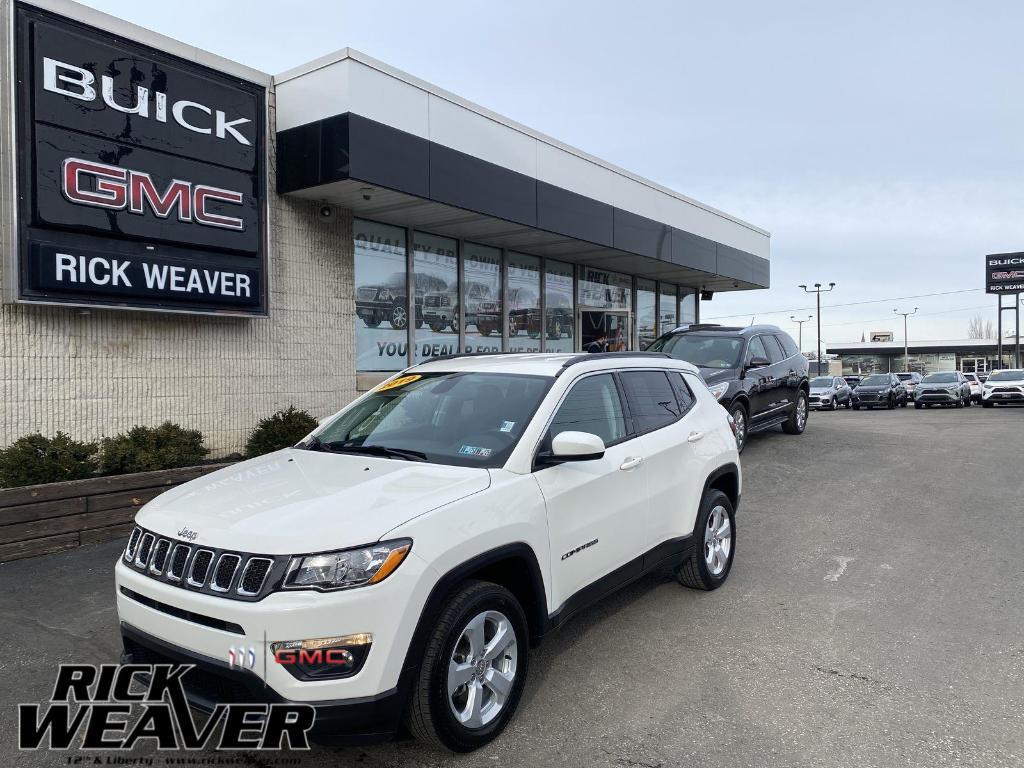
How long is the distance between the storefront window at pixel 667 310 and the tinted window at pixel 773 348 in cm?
758

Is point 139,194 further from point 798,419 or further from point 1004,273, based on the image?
point 1004,273

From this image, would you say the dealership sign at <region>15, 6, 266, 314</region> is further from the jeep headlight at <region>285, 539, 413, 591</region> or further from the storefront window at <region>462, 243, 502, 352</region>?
the jeep headlight at <region>285, 539, 413, 591</region>

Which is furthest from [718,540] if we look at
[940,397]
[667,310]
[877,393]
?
[877,393]

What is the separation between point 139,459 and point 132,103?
395cm

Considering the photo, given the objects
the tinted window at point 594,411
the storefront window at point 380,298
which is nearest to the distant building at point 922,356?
the storefront window at point 380,298

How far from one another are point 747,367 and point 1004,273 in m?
42.7

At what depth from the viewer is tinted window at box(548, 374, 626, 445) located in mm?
4047

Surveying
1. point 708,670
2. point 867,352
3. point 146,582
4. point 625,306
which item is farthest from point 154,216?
point 867,352

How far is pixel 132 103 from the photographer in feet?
26.0

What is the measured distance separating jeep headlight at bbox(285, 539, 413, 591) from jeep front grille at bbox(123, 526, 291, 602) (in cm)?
6

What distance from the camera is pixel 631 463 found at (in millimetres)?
4309

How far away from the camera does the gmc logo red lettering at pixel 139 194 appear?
7.47 m

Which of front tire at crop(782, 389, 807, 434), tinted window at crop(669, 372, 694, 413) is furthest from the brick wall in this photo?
front tire at crop(782, 389, 807, 434)

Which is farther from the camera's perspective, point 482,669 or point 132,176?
point 132,176
